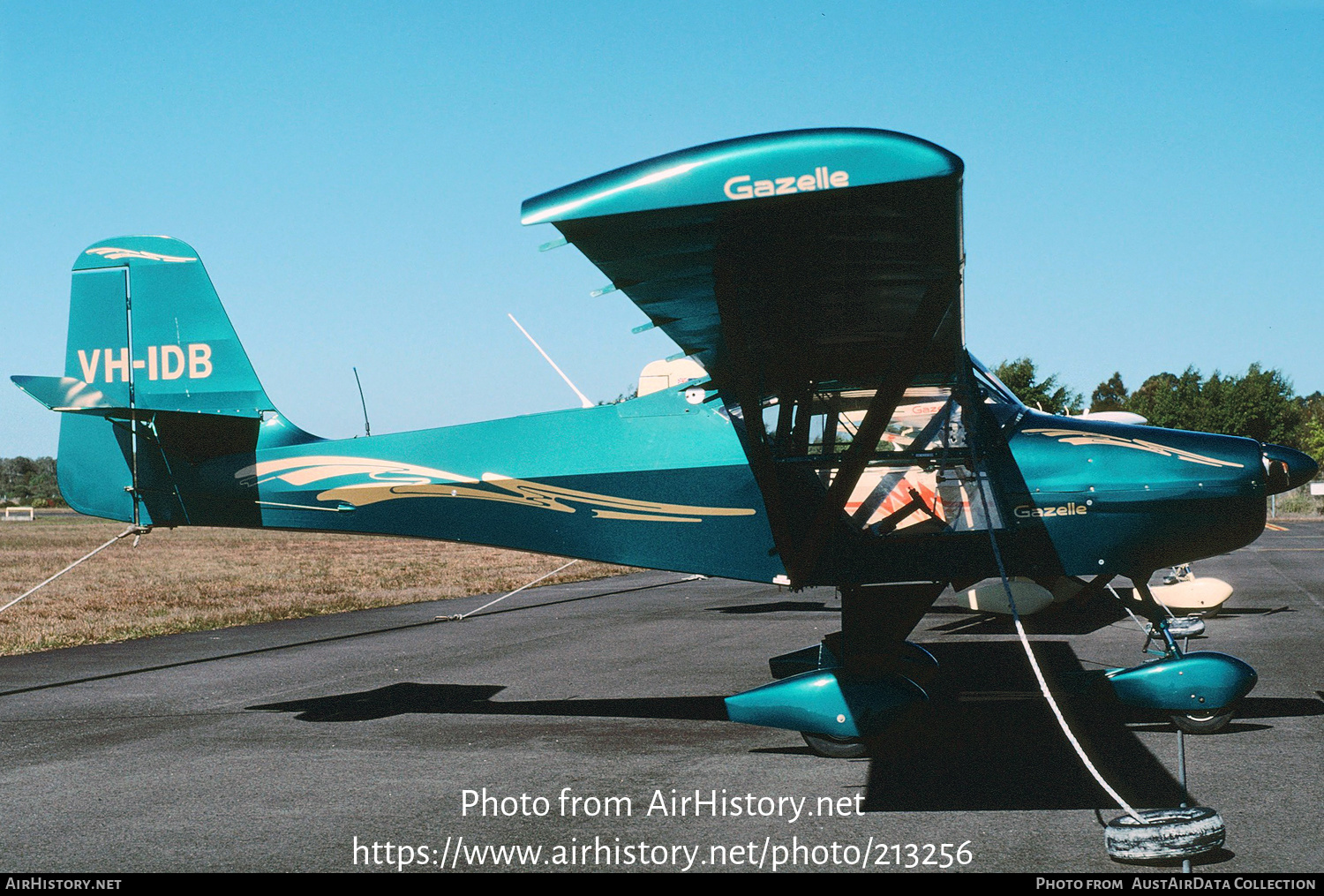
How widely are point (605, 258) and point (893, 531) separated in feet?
9.68

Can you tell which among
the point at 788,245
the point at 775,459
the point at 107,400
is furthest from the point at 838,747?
the point at 107,400

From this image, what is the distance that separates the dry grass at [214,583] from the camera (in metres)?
14.2

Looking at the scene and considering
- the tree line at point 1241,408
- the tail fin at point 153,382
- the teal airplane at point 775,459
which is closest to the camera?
the teal airplane at point 775,459

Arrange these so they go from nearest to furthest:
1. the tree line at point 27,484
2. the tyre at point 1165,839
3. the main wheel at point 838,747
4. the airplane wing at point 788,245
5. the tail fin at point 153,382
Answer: the airplane wing at point 788,245
the tyre at point 1165,839
the main wheel at point 838,747
the tail fin at point 153,382
the tree line at point 27,484

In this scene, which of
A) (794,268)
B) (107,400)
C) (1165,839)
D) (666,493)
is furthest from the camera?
(107,400)

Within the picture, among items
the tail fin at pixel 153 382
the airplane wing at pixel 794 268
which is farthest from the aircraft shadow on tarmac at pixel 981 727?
the tail fin at pixel 153 382

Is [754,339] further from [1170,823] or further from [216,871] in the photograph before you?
[216,871]

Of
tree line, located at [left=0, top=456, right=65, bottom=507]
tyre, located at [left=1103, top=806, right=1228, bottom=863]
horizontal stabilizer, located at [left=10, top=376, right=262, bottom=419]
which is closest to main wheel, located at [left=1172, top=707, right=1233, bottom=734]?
tyre, located at [left=1103, top=806, right=1228, bottom=863]

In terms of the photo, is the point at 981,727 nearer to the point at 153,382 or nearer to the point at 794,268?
the point at 794,268

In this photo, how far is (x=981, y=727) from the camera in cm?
668

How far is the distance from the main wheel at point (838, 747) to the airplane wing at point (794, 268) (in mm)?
1029

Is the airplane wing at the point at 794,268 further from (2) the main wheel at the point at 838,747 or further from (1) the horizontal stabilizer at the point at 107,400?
(1) the horizontal stabilizer at the point at 107,400

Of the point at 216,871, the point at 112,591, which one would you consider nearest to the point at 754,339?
the point at 216,871

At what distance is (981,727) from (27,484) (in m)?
153
